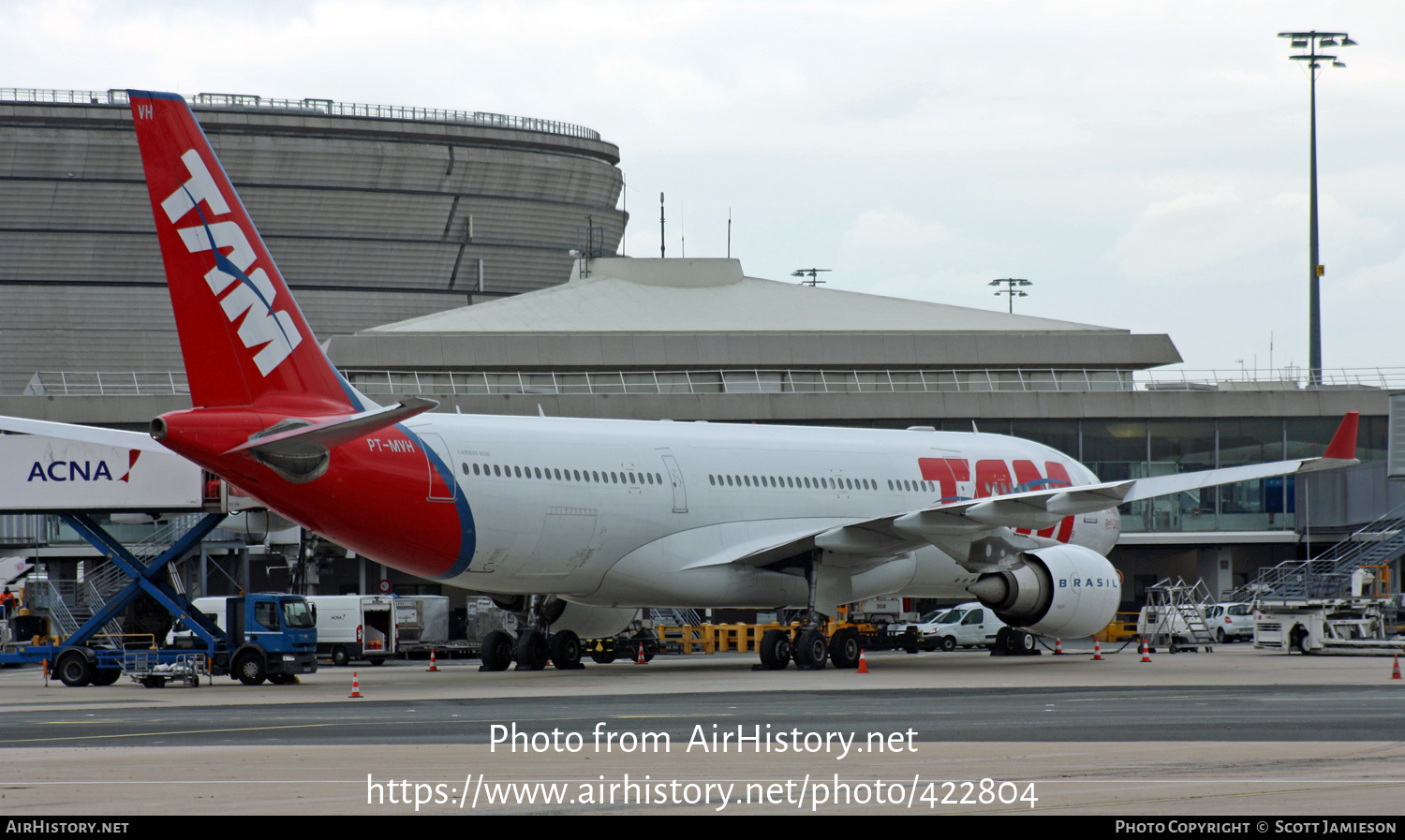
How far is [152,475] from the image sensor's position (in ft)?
86.8

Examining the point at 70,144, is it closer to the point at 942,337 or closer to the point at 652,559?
the point at 942,337

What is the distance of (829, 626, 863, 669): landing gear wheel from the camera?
26984 mm

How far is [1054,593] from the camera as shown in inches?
1105

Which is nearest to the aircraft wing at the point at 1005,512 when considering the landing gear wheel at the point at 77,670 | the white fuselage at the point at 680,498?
the white fuselage at the point at 680,498

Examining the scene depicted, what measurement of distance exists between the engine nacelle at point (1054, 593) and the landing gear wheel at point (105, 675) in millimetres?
14577

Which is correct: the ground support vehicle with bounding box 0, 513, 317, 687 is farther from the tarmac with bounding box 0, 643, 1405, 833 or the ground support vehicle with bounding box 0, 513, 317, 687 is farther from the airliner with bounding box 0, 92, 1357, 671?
the airliner with bounding box 0, 92, 1357, 671

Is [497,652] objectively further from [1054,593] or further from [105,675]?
[1054,593]

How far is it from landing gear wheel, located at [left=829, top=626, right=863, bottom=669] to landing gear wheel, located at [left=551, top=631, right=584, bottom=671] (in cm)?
451

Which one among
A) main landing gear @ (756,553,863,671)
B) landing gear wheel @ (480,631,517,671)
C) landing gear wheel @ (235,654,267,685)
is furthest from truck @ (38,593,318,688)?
main landing gear @ (756,553,863,671)

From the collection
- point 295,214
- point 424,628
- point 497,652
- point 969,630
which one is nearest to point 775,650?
point 497,652

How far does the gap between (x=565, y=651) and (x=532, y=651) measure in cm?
64

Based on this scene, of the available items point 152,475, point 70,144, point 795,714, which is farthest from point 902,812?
point 70,144

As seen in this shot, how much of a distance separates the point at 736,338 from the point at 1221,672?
29107mm

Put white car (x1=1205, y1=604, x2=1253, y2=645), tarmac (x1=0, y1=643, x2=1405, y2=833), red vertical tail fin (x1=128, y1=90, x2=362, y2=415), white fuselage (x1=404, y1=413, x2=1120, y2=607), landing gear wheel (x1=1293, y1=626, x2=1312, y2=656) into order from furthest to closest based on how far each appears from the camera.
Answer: white car (x1=1205, y1=604, x2=1253, y2=645)
landing gear wheel (x1=1293, y1=626, x2=1312, y2=656)
white fuselage (x1=404, y1=413, x2=1120, y2=607)
red vertical tail fin (x1=128, y1=90, x2=362, y2=415)
tarmac (x1=0, y1=643, x2=1405, y2=833)
